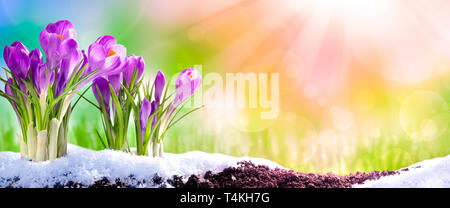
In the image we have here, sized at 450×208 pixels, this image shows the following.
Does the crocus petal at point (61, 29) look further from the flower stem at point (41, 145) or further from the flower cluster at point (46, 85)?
the flower stem at point (41, 145)

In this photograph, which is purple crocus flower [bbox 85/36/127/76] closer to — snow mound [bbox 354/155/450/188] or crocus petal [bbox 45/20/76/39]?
crocus petal [bbox 45/20/76/39]

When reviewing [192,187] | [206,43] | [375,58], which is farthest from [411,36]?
[192,187]

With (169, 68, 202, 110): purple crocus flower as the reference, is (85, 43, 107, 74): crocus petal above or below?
above

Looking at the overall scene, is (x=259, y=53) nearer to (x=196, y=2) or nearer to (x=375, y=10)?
(x=196, y=2)

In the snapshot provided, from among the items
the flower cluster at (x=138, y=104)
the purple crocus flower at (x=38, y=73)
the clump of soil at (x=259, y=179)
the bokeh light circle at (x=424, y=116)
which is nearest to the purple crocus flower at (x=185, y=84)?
the flower cluster at (x=138, y=104)

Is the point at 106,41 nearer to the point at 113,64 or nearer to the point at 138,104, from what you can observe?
the point at 113,64

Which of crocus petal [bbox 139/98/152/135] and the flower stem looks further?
crocus petal [bbox 139/98/152/135]

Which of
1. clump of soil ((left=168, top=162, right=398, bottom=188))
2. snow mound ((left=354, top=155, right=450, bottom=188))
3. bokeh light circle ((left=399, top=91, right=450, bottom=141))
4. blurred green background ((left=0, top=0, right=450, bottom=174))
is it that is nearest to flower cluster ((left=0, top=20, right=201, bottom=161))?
blurred green background ((left=0, top=0, right=450, bottom=174))
